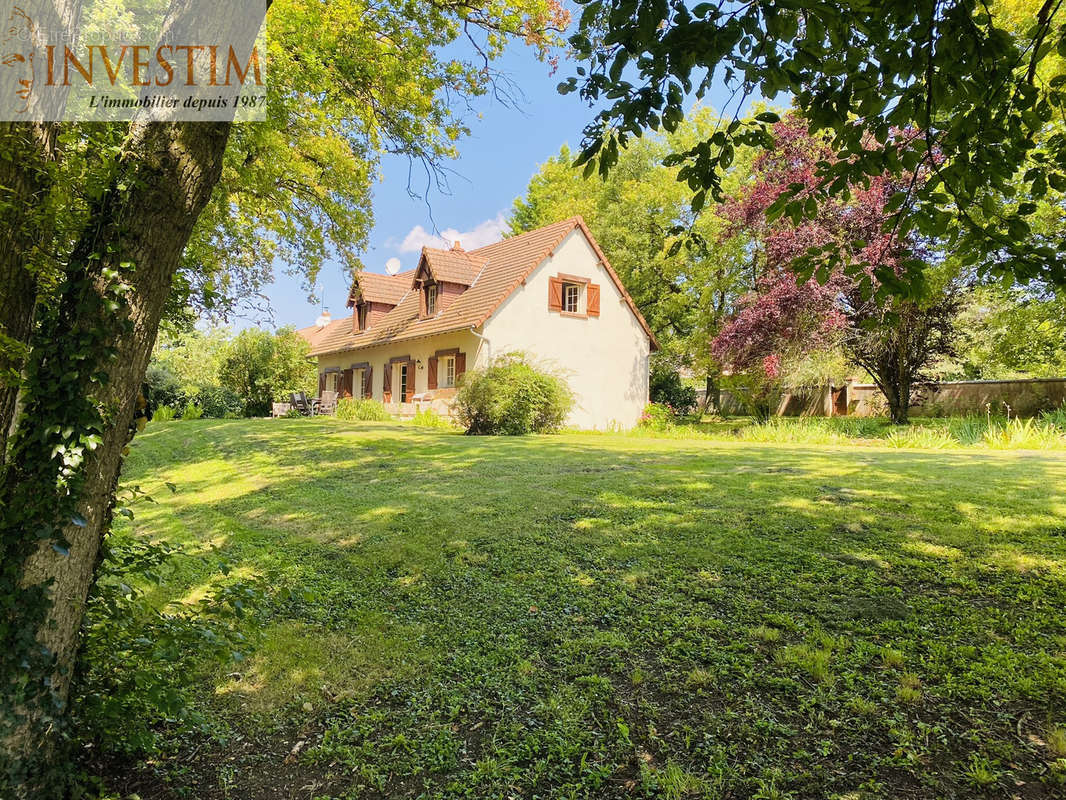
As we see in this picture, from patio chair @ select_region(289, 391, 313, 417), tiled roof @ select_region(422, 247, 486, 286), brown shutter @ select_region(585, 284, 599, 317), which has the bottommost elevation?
patio chair @ select_region(289, 391, 313, 417)

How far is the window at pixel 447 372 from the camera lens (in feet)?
62.7

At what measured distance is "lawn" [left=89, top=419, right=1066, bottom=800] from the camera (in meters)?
2.33

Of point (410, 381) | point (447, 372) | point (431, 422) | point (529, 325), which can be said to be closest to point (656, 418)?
point (529, 325)

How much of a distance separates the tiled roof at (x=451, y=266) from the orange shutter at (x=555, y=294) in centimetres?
342

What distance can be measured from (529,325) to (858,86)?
15.6m

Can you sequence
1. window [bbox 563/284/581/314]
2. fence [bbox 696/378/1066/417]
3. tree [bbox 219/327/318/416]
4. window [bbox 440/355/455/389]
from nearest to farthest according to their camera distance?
fence [bbox 696/378/1066/417] → window [bbox 440/355/455/389] → window [bbox 563/284/581/314] → tree [bbox 219/327/318/416]

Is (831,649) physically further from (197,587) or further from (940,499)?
(197,587)

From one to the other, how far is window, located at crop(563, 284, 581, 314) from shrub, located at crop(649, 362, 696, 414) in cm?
660

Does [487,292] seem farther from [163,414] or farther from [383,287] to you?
[163,414]

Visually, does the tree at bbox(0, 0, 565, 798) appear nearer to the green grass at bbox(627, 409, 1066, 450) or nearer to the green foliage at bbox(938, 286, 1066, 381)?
the green grass at bbox(627, 409, 1066, 450)

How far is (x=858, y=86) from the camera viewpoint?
2.91 m

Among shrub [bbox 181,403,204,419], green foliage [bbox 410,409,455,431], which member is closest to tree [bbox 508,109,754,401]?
green foliage [bbox 410,409,455,431]

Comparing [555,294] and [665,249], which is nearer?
[555,294]

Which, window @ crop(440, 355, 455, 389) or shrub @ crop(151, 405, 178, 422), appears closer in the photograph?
window @ crop(440, 355, 455, 389)
